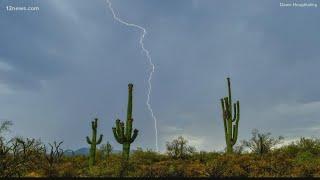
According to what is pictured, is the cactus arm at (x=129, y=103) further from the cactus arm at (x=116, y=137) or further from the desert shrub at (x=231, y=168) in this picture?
the desert shrub at (x=231, y=168)

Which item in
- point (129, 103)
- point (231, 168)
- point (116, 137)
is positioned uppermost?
point (129, 103)

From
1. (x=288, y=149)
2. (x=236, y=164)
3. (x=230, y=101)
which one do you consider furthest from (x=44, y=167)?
(x=288, y=149)

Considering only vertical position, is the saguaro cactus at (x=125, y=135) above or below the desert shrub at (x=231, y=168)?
above

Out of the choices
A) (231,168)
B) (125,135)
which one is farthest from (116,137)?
(231,168)

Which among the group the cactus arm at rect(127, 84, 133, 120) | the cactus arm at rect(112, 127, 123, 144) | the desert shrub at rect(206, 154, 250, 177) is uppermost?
the cactus arm at rect(127, 84, 133, 120)

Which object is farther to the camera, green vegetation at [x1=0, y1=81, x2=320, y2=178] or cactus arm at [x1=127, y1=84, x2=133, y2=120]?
cactus arm at [x1=127, y1=84, x2=133, y2=120]

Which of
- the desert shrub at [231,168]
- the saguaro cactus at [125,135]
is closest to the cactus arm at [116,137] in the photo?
the saguaro cactus at [125,135]

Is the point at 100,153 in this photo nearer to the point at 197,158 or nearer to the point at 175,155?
the point at 175,155

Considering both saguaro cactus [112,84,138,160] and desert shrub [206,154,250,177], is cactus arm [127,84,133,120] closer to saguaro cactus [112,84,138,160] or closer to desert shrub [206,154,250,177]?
saguaro cactus [112,84,138,160]

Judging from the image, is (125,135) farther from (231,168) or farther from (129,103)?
(231,168)

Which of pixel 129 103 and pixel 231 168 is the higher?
pixel 129 103

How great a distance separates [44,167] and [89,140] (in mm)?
6869

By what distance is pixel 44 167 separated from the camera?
23688 mm

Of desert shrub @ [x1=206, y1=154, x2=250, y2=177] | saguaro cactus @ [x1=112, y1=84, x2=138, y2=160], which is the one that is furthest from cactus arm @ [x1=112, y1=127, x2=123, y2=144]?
desert shrub @ [x1=206, y1=154, x2=250, y2=177]
